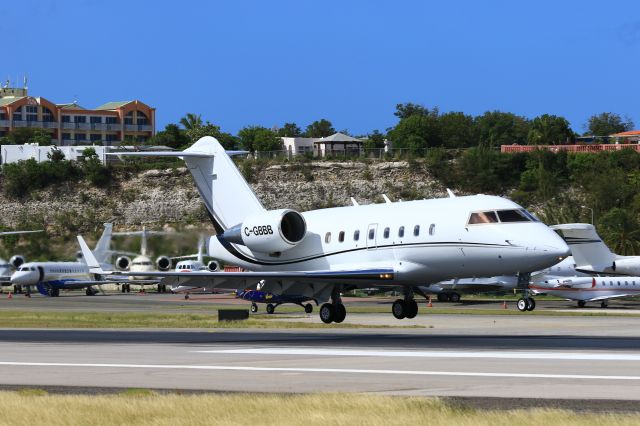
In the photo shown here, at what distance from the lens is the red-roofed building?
607 feet

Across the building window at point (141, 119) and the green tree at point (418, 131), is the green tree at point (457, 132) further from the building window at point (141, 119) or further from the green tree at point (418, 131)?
the building window at point (141, 119)

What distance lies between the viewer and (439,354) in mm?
24781

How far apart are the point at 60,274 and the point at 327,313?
55881 mm

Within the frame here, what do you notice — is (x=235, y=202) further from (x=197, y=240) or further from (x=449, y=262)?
(x=197, y=240)

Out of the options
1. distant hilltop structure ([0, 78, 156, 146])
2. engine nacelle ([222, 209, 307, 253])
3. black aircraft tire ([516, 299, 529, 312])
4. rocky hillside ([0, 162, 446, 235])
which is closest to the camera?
engine nacelle ([222, 209, 307, 253])

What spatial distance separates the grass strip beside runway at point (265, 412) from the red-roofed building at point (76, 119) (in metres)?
170

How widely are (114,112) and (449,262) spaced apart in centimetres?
16822

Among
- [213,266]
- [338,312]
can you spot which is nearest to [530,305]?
[338,312]

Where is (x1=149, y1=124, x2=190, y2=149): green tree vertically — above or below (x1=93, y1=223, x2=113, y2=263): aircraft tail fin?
above

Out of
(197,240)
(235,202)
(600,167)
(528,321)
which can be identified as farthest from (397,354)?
(600,167)

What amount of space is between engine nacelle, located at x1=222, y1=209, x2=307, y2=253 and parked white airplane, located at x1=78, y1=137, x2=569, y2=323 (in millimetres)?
33

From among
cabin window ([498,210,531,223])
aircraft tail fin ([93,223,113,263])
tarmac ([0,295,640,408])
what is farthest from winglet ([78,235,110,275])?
cabin window ([498,210,531,223])

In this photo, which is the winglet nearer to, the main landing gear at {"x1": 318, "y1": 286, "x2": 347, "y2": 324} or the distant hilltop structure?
the main landing gear at {"x1": 318, "y1": 286, "x2": 347, "y2": 324}

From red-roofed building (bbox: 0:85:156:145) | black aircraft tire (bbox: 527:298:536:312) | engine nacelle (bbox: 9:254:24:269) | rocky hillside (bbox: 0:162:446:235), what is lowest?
black aircraft tire (bbox: 527:298:536:312)
